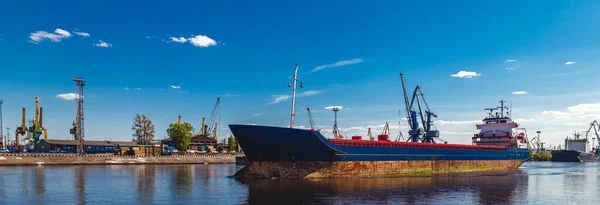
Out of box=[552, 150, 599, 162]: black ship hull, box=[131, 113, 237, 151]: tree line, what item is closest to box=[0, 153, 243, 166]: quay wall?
box=[131, 113, 237, 151]: tree line

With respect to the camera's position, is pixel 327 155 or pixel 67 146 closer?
pixel 327 155

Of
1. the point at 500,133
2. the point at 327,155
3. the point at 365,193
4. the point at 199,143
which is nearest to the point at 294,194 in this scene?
the point at 365,193

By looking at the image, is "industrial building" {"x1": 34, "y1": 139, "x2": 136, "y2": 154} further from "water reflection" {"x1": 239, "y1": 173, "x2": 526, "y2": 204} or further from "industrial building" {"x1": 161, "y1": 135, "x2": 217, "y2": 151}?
"water reflection" {"x1": 239, "y1": 173, "x2": 526, "y2": 204}

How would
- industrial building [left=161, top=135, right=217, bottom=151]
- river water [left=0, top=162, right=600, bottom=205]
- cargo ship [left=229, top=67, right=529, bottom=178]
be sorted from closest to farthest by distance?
river water [left=0, top=162, right=600, bottom=205] → cargo ship [left=229, top=67, right=529, bottom=178] → industrial building [left=161, top=135, right=217, bottom=151]

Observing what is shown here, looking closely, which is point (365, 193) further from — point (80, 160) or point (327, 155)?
point (80, 160)

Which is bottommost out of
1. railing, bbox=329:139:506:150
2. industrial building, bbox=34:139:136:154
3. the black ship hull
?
the black ship hull

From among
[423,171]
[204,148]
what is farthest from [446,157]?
[204,148]

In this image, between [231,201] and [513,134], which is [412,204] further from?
[513,134]

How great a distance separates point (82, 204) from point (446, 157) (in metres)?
47.8

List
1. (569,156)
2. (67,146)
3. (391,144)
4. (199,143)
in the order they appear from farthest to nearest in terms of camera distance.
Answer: (569,156) < (199,143) < (67,146) < (391,144)

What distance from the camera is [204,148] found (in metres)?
154

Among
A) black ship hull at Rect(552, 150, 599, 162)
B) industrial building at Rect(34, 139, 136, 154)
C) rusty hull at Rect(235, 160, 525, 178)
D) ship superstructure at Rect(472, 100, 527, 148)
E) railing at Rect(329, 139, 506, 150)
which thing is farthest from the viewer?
black ship hull at Rect(552, 150, 599, 162)

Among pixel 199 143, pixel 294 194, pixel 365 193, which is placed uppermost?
pixel 294 194

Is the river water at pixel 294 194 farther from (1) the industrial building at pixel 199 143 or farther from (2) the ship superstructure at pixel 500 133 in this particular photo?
(1) the industrial building at pixel 199 143
